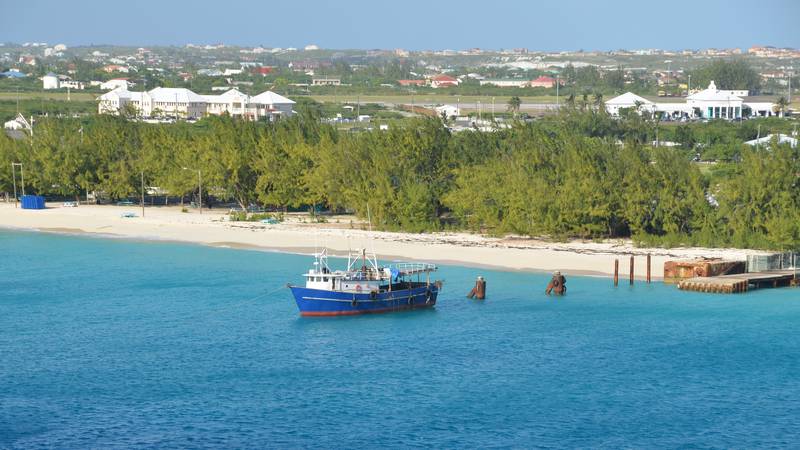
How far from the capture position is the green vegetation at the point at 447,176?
61375mm

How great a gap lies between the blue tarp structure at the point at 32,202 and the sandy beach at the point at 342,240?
659 mm

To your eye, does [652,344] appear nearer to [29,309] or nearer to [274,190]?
[29,309]

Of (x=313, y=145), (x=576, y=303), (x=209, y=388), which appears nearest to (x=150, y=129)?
(x=313, y=145)

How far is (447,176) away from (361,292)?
22.4m

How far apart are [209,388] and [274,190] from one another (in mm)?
36663

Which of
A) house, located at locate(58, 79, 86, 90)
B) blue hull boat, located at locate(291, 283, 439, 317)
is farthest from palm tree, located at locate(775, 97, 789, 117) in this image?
house, located at locate(58, 79, 86, 90)

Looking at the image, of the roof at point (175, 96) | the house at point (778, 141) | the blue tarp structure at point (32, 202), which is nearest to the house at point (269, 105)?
the roof at point (175, 96)

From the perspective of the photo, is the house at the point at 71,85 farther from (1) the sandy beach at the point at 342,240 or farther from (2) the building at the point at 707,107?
(1) the sandy beach at the point at 342,240

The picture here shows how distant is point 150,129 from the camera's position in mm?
86688

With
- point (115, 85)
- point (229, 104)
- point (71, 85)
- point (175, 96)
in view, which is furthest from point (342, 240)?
point (71, 85)

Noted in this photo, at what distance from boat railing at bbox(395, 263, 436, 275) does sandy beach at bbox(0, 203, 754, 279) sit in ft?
11.2

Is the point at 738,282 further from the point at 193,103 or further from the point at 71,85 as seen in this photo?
the point at 71,85

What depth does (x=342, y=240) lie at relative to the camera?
65500 millimetres

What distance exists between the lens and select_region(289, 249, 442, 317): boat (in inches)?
1955
